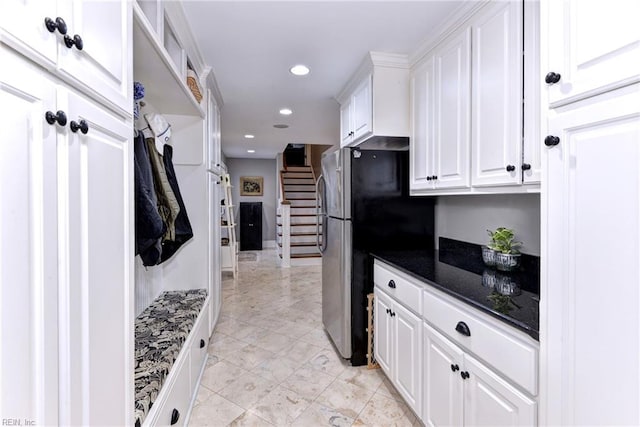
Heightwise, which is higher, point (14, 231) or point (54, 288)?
point (14, 231)

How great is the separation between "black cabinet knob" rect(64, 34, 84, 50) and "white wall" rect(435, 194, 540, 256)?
1946mm

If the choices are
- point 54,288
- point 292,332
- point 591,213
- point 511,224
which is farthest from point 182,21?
point 292,332

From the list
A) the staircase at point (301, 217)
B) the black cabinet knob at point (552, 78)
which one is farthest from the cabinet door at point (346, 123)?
the staircase at point (301, 217)

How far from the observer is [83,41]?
744mm

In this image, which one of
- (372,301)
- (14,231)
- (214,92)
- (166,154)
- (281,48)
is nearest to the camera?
(14,231)

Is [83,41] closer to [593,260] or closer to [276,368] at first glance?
[593,260]

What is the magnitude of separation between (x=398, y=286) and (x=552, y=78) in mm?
1341

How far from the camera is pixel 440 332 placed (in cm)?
148

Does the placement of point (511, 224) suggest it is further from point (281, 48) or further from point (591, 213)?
point (281, 48)

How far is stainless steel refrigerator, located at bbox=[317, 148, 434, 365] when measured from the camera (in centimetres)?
240

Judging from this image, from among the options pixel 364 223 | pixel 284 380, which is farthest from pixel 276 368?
pixel 364 223

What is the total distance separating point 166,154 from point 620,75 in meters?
2.19

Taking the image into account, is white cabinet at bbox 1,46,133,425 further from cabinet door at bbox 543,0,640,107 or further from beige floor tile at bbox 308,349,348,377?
beige floor tile at bbox 308,349,348,377

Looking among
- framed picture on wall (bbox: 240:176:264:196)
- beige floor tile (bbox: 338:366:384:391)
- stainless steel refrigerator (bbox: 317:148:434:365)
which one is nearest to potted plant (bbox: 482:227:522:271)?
stainless steel refrigerator (bbox: 317:148:434:365)
